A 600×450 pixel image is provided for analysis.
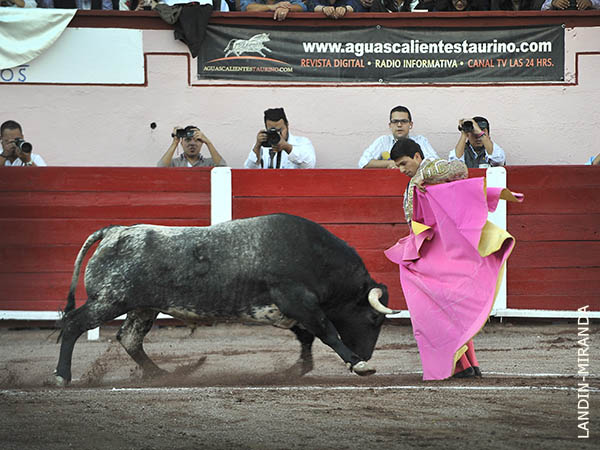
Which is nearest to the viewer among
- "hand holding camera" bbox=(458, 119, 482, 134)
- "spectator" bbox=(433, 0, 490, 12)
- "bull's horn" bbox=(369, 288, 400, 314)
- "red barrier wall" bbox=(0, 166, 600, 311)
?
"bull's horn" bbox=(369, 288, 400, 314)

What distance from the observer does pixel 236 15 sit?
7398mm

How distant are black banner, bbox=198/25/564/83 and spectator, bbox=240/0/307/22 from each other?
15cm

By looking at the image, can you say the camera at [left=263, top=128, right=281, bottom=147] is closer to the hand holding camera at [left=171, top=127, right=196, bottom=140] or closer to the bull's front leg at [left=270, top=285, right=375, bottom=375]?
the hand holding camera at [left=171, top=127, right=196, bottom=140]

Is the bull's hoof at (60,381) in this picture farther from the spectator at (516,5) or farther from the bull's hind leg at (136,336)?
the spectator at (516,5)

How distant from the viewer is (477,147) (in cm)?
691

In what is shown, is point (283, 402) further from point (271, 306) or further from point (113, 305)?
point (113, 305)

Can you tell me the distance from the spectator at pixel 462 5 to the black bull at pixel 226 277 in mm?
3562

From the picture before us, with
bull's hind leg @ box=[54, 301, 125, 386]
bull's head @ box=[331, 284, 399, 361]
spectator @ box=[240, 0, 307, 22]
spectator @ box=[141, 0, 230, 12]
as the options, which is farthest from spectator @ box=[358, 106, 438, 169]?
bull's hind leg @ box=[54, 301, 125, 386]

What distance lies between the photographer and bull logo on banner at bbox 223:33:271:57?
24.5ft

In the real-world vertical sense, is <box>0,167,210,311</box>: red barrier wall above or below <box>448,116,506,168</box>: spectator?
below

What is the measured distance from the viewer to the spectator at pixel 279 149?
6535 mm

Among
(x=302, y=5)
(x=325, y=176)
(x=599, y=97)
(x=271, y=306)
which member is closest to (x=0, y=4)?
(x=302, y=5)

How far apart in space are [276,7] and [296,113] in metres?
0.86

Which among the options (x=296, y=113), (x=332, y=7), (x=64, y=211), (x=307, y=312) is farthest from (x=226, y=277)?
(x=332, y=7)
